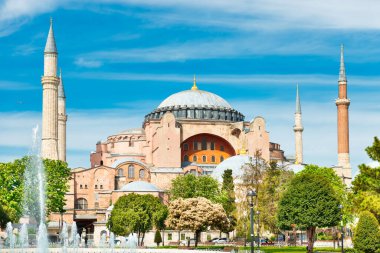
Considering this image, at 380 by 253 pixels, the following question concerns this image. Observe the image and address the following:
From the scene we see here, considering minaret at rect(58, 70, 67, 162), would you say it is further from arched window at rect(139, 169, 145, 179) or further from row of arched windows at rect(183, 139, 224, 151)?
row of arched windows at rect(183, 139, 224, 151)

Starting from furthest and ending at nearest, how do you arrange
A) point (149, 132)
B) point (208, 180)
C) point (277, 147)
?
point (277, 147) → point (149, 132) → point (208, 180)

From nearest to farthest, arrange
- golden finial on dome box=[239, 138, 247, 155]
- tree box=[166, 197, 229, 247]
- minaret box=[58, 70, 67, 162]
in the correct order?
tree box=[166, 197, 229, 247] < golden finial on dome box=[239, 138, 247, 155] < minaret box=[58, 70, 67, 162]

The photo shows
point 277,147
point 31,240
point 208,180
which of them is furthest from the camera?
point 277,147

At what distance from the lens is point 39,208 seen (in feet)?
192

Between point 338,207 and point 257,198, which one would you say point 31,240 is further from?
point 338,207

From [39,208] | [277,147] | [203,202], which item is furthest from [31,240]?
[277,147]

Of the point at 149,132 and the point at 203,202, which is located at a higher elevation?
the point at 149,132

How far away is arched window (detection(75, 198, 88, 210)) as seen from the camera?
77.7 metres

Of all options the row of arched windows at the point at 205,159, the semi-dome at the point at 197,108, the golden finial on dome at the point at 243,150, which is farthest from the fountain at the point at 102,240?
the semi-dome at the point at 197,108

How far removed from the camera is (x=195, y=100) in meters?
92.3

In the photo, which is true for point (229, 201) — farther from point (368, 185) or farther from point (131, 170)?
point (368, 185)

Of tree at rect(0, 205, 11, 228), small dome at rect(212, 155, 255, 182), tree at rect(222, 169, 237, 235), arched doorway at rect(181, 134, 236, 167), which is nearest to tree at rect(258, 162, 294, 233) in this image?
tree at rect(222, 169, 237, 235)

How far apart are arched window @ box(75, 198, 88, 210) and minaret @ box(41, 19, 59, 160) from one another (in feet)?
22.3

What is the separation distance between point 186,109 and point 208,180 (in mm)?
19695
